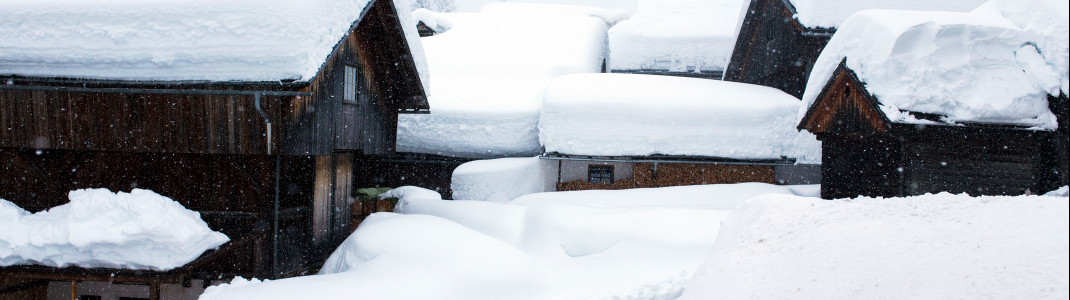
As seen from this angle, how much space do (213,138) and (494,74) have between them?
11.9 metres

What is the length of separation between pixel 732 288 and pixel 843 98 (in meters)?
8.04

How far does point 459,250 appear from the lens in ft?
30.9

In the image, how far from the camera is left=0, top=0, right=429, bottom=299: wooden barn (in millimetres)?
9617

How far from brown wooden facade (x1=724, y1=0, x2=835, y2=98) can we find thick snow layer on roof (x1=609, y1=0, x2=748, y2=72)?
12.4 feet

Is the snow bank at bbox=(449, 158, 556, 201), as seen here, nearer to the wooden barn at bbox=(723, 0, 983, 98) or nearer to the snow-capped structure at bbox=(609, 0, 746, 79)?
the wooden barn at bbox=(723, 0, 983, 98)

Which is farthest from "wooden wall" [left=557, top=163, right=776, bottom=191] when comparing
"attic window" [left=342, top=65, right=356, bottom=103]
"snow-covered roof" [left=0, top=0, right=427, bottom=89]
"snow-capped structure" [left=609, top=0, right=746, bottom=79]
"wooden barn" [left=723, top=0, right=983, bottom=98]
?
"snow-capped structure" [left=609, top=0, right=746, bottom=79]

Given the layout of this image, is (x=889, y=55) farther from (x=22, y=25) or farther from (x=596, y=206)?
(x=22, y=25)

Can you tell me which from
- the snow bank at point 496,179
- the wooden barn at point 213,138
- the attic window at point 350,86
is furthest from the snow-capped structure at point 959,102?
the attic window at point 350,86

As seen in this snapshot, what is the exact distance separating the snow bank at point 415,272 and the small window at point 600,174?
6271mm

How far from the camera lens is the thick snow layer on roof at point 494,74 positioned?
16.8 m

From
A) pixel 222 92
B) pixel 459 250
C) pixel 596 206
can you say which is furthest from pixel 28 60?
pixel 596 206

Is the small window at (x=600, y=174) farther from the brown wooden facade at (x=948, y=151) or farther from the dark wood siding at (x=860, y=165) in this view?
the brown wooden facade at (x=948, y=151)

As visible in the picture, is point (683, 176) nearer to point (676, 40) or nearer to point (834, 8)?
point (834, 8)

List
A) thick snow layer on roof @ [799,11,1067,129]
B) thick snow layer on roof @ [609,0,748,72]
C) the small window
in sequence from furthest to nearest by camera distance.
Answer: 1. thick snow layer on roof @ [609,0,748,72]
2. the small window
3. thick snow layer on roof @ [799,11,1067,129]
